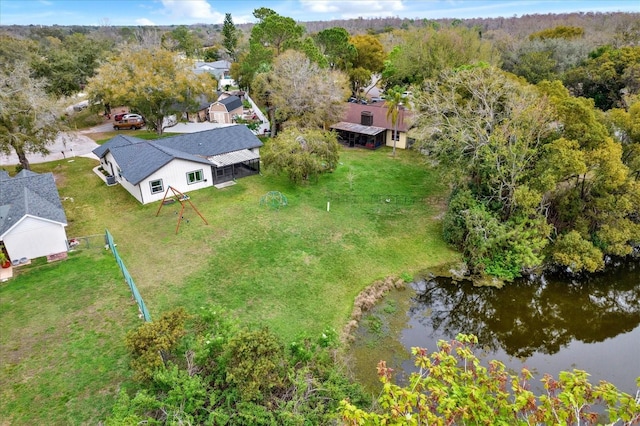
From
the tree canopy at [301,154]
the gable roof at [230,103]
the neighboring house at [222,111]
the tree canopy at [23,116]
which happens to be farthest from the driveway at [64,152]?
the tree canopy at [301,154]

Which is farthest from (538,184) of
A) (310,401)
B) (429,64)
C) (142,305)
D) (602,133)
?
(429,64)

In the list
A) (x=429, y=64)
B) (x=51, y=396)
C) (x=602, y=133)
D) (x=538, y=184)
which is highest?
(x=429, y=64)

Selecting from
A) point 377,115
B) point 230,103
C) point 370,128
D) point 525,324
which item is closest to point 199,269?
point 525,324

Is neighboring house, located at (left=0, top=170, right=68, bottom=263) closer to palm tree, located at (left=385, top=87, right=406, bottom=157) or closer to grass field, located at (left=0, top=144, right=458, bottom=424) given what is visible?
grass field, located at (left=0, top=144, right=458, bottom=424)

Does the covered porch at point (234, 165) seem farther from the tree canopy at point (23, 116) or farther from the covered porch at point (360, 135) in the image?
the tree canopy at point (23, 116)

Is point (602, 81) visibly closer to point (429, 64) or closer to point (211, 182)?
point (429, 64)

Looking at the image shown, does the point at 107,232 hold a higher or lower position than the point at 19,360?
higher

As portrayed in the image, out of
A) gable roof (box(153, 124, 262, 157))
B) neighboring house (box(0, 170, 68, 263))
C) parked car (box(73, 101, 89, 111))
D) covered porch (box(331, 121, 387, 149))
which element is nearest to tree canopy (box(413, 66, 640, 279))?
covered porch (box(331, 121, 387, 149))
